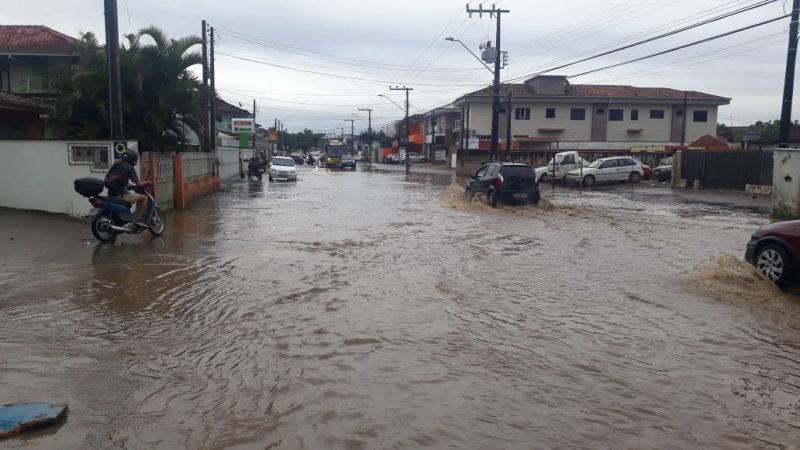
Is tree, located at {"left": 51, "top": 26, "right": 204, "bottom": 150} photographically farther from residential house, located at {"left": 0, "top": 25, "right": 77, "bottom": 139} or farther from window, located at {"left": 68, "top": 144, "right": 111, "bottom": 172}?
window, located at {"left": 68, "top": 144, "right": 111, "bottom": 172}

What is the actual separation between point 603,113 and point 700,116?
890 centimetres

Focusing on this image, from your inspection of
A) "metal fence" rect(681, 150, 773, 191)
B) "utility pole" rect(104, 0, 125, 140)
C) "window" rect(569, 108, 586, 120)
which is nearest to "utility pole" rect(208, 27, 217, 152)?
"utility pole" rect(104, 0, 125, 140)

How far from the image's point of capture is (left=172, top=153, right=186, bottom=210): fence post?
1866cm

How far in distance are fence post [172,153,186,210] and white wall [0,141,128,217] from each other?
16.3 ft

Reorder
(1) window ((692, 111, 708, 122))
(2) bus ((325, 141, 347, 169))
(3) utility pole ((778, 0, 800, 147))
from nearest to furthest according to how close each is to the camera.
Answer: (3) utility pole ((778, 0, 800, 147)), (1) window ((692, 111, 708, 122)), (2) bus ((325, 141, 347, 169))

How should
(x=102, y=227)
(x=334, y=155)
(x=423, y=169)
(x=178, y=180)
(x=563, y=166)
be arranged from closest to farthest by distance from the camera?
(x=102, y=227) → (x=178, y=180) → (x=563, y=166) → (x=334, y=155) → (x=423, y=169)

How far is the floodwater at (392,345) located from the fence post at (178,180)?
19.5 feet

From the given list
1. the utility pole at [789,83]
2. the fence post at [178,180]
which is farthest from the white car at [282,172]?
the utility pole at [789,83]

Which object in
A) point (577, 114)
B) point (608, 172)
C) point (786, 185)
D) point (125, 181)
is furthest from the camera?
point (577, 114)

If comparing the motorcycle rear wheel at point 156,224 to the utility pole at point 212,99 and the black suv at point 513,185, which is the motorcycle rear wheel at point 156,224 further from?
the utility pole at point 212,99

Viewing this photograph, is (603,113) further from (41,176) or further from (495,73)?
(41,176)

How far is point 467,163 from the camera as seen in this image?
4972cm

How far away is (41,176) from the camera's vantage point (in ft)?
45.2

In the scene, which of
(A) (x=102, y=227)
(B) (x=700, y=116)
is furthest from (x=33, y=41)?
(B) (x=700, y=116)
